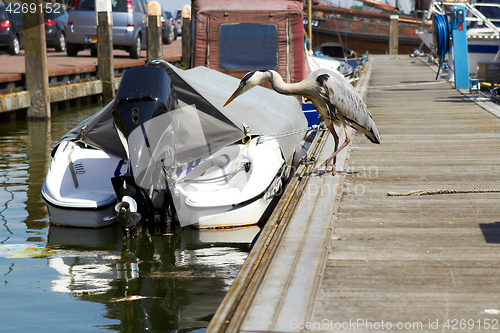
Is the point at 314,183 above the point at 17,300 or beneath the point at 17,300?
above

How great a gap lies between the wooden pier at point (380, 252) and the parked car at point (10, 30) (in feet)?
46.0

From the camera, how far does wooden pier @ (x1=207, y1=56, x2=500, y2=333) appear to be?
308 cm

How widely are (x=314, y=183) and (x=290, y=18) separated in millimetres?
6113

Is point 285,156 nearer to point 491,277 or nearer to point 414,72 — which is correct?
point 491,277

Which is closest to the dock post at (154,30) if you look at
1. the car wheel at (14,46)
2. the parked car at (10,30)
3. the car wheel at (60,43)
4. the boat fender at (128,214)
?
the parked car at (10,30)

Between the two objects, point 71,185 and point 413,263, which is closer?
point 413,263

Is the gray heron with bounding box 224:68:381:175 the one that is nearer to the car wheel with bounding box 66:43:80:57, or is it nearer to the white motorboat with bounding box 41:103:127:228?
the white motorboat with bounding box 41:103:127:228

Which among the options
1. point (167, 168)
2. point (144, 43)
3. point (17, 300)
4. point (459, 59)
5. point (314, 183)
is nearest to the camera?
point (17, 300)

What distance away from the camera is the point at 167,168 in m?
6.32

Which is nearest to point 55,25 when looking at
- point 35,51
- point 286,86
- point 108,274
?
point 35,51

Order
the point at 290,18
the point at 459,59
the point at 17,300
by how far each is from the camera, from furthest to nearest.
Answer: the point at 459,59 → the point at 290,18 → the point at 17,300

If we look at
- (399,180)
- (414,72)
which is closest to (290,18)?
(399,180)

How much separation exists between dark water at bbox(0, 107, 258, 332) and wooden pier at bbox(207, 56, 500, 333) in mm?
857

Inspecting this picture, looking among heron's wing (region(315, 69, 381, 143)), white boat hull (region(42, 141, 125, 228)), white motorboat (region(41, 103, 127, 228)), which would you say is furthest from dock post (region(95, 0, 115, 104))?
heron's wing (region(315, 69, 381, 143))
